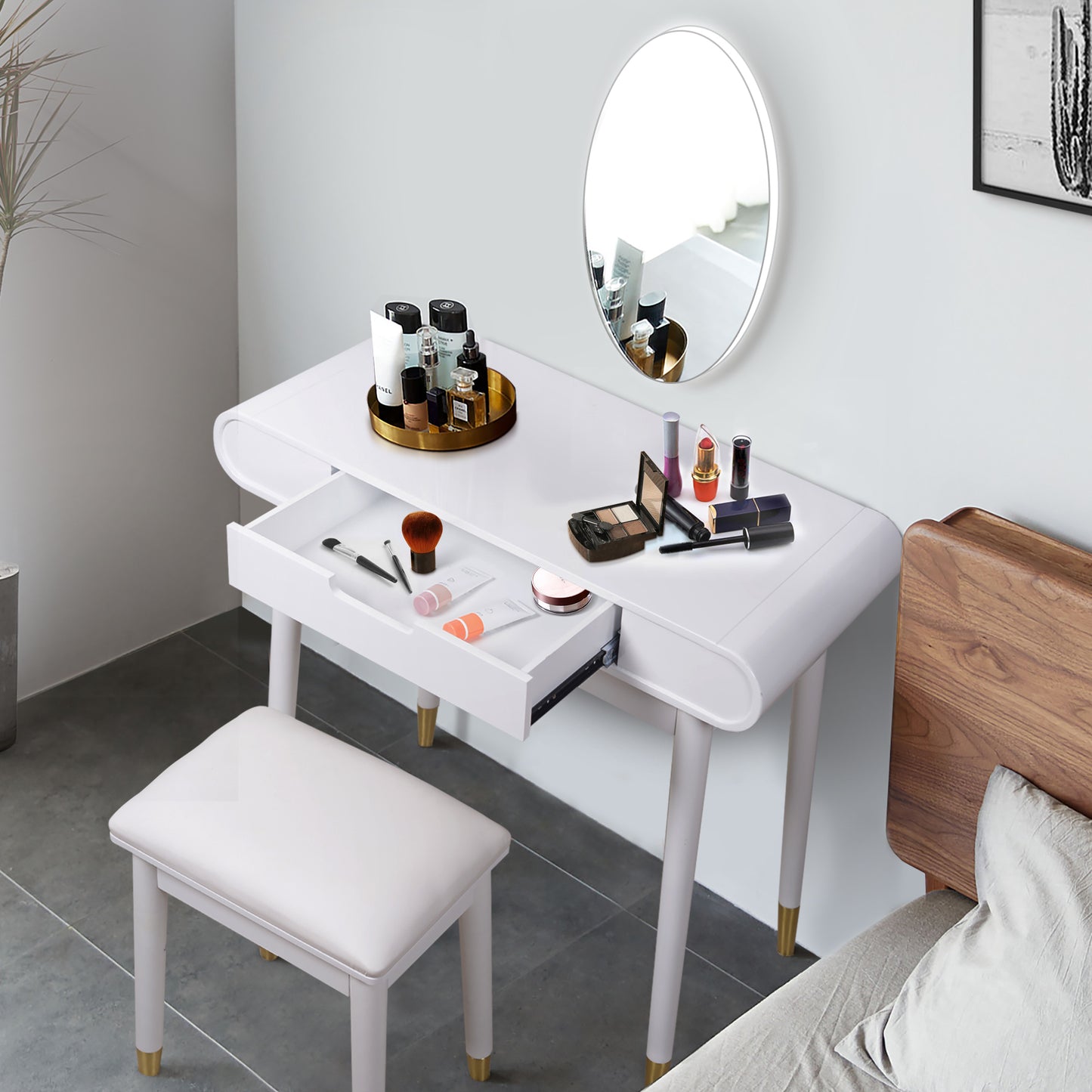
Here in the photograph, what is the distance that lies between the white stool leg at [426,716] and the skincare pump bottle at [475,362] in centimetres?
76

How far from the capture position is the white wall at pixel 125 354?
2.30m

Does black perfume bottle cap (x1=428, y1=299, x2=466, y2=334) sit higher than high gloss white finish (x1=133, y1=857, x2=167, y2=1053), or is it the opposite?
black perfume bottle cap (x1=428, y1=299, x2=466, y2=334)

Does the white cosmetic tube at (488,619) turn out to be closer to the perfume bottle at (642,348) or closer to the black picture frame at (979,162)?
the perfume bottle at (642,348)

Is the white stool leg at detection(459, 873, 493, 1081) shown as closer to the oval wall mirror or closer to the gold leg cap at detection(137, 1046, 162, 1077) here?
the gold leg cap at detection(137, 1046, 162, 1077)

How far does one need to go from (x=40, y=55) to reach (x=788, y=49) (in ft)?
3.97

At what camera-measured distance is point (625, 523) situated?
5.75 feet

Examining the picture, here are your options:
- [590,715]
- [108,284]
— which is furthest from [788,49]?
[108,284]

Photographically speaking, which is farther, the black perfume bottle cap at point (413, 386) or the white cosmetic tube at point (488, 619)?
the black perfume bottle cap at point (413, 386)

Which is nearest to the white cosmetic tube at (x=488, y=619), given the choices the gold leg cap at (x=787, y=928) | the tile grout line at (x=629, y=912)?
the tile grout line at (x=629, y=912)

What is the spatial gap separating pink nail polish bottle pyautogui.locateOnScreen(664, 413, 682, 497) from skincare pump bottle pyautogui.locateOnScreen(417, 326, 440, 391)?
34 cm

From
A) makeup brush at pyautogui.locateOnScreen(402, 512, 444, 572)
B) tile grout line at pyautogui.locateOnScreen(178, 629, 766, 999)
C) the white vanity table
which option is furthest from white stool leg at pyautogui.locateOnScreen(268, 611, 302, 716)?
makeup brush at pyautogui.locateOnScreen(402, 512, 444, 572)

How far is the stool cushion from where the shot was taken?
1.59 metres

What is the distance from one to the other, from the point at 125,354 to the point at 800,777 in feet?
4.60

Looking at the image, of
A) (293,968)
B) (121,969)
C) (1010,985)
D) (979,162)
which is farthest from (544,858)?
(979,162)
